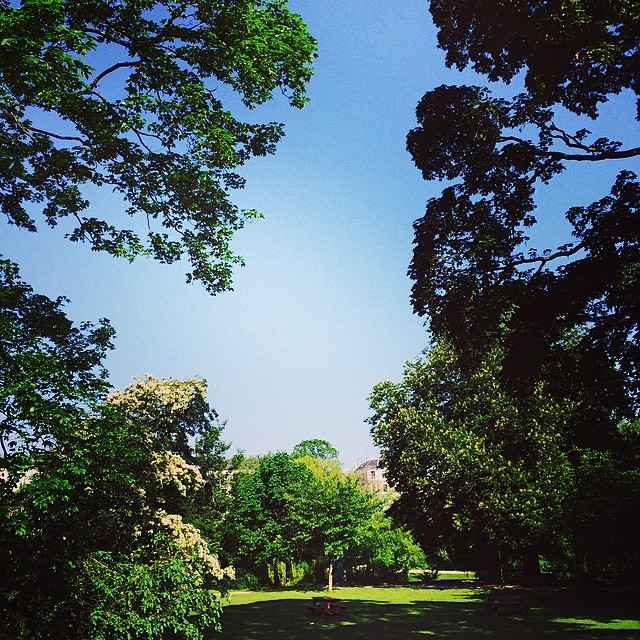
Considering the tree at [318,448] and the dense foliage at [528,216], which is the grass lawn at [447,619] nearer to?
the dense foliage at [528,216]

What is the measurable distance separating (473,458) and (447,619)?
1082 cm

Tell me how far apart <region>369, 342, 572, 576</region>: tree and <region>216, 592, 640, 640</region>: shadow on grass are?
423 cm

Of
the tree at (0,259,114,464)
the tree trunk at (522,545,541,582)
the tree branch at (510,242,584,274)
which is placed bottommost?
the tree trunk at (522,545,541,582)

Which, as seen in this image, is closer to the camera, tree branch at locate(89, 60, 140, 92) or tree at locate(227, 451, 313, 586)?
tree branch at locate(89, 60, 140, 92)

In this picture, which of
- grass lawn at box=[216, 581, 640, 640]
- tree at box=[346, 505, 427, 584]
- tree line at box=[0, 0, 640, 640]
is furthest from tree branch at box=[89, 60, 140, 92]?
tree at box=[346, 505, 427, 584]

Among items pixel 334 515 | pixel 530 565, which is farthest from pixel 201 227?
pixel 530 565

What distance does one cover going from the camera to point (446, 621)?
22219 mm

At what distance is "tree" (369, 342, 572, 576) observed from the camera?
30000 mm

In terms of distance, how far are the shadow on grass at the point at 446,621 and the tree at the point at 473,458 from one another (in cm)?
423

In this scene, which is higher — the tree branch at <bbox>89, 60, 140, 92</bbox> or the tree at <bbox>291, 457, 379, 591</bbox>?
the tree branch at <bbox>89, 60, 140, 92</bbox>

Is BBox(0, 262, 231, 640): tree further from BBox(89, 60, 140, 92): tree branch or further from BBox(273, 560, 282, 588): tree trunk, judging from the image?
BBox(273, 560, 282, 588): tree trunk

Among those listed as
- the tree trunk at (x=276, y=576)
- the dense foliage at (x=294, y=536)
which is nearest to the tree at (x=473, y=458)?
the dense foliage at (x=294, y=536)

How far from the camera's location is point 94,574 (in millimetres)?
12336

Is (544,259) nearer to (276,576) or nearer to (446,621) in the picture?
(446,621)
